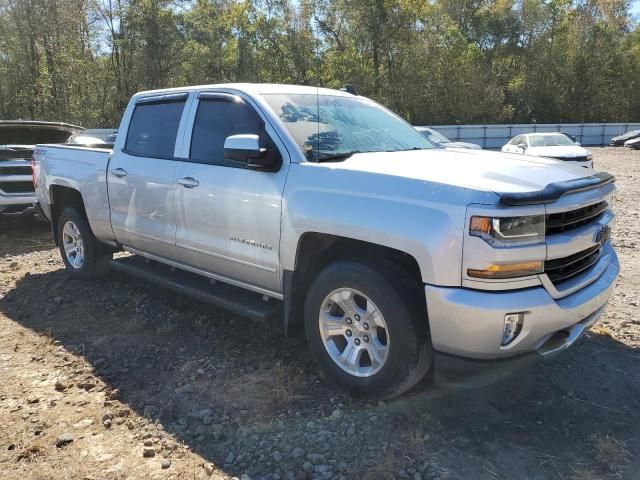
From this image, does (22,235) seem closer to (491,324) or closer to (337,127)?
(337,127)

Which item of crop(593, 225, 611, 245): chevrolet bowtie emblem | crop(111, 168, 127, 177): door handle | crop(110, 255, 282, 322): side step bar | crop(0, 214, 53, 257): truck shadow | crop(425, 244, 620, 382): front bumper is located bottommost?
crop(0, 214, 53, 257): truck shadow

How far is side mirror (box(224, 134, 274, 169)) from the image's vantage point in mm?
3620

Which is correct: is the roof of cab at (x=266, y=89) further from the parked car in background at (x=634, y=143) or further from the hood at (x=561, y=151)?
the parked car in background at (x=634, y=143)

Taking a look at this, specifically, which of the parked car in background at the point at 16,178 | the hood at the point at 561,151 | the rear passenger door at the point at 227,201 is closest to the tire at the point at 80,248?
the rear passenger door at the point at 227,201

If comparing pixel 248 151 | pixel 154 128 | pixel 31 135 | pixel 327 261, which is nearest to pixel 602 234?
pixel 327 261

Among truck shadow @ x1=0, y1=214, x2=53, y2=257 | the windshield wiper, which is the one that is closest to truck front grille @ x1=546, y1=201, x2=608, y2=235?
the windshield wiper

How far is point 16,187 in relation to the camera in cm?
836

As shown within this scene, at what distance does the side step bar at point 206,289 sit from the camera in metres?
3.98

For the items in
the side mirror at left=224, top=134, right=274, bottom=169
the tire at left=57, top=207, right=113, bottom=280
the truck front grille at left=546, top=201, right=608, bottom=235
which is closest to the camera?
the truck front grille at left=546, top=201, right=608, bottom=235

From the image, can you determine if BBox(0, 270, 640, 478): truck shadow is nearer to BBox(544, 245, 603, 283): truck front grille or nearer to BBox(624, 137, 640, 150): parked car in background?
BBox(544, 245, 603, 283): truck front grille

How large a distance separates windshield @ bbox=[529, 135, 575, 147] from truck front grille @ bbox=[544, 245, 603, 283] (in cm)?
1559

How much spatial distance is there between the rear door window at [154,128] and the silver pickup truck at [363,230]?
20mm

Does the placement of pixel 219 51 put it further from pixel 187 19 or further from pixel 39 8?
pixel 39 8

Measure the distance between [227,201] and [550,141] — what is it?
16472 mm
